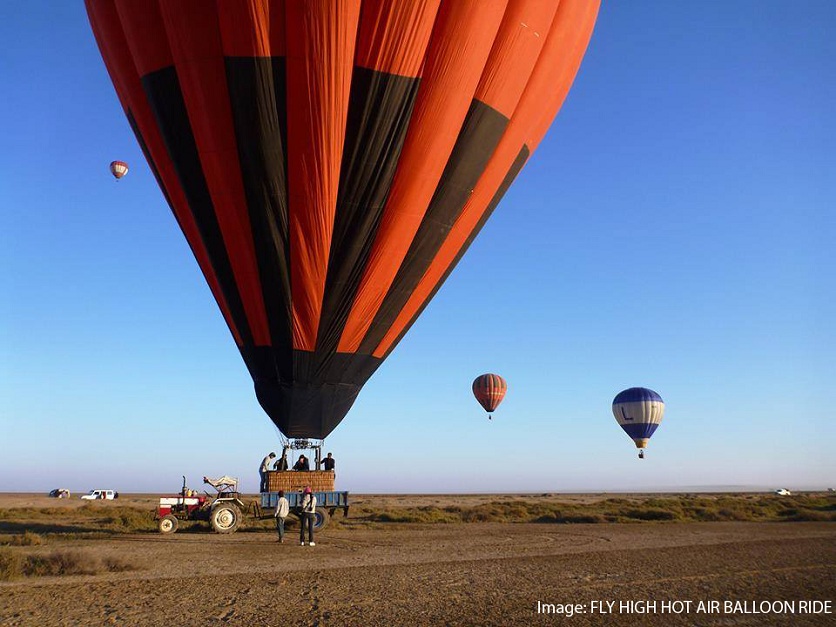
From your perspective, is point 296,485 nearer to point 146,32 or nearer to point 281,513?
point 281,513

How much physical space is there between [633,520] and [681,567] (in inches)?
616

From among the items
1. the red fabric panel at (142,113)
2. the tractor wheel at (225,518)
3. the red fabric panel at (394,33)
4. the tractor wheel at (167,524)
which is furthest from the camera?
the tractor wheel at (167,524)

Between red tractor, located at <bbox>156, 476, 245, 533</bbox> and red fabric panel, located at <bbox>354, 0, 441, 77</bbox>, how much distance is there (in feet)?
39.8

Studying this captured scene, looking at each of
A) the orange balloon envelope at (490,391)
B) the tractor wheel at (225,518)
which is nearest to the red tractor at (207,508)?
the tractor wheel at (225,518)

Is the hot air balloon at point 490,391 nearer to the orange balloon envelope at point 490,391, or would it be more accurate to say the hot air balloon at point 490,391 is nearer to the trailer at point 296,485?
the orange balloon envelope at point 490,391

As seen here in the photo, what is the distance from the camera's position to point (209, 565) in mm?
11047

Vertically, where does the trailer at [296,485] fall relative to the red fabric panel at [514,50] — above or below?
below

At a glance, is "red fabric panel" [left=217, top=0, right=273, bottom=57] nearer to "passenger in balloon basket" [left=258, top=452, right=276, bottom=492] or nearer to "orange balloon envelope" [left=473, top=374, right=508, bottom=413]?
"passenger in balloon basket" [left=258, top=452, right=276, bottom=492]

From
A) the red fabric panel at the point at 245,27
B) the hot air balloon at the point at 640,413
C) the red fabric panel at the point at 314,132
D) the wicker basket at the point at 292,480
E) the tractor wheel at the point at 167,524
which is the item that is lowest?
the tractor wheel at the point at 167,524

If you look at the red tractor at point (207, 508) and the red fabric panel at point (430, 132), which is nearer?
the red fabric panel at point (430, 132)

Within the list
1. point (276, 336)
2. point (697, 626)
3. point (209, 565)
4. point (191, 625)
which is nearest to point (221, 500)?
point (276, 336)

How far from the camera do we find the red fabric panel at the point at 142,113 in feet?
49.1

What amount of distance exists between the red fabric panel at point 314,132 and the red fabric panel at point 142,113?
242cm

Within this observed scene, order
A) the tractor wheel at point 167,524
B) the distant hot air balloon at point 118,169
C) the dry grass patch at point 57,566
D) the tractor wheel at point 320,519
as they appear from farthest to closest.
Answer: the distant hot air balloon at point 118,169
the tractor wheel at point 167,524
the tractor wheel at point 320,519
the dry grass patch at point 57,566
